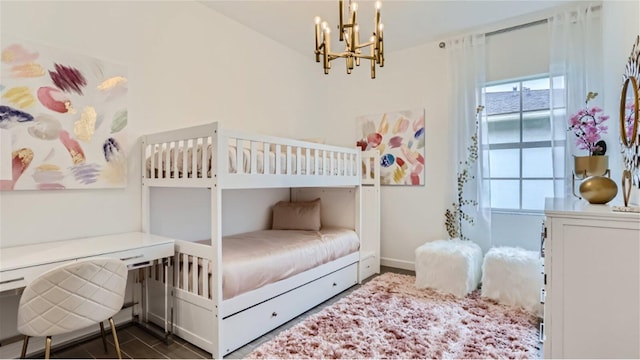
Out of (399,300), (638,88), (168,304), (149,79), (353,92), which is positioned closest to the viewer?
(638,88)

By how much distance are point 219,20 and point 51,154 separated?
1918 millimetres

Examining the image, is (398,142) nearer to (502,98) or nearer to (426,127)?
(426,127)

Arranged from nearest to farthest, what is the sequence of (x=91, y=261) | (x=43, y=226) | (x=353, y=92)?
(x=91, y=261)
(x=43, y=226)
(x=353, y=92)

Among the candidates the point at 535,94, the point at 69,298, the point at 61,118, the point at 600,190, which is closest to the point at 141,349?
the point at 69,298

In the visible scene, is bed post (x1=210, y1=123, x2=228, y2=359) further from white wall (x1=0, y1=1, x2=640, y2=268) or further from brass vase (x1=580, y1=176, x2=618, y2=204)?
brass vase (x1=580, y1=176, x2=618, y2=204)

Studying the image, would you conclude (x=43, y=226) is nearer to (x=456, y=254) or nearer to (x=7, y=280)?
(x=7, y=280)

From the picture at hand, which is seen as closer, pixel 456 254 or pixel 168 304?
pixel 168 304

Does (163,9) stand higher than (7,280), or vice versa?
(163,9)

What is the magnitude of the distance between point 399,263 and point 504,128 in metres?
1.94

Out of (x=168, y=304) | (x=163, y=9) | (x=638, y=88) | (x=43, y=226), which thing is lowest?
(x=168, y=304)

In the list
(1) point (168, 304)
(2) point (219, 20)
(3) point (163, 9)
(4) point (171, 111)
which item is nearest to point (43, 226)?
(1) point (168, 304)

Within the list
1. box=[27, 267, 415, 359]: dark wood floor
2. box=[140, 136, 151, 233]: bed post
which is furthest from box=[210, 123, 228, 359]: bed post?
box=[140, 136, 151, 233]: bed post

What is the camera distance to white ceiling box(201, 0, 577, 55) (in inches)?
112

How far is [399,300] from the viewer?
2.76 m
